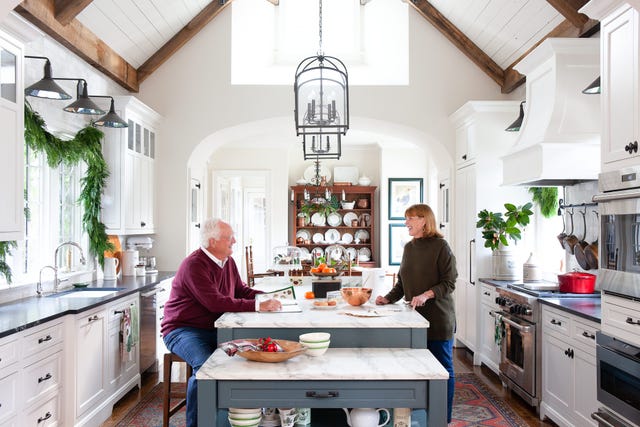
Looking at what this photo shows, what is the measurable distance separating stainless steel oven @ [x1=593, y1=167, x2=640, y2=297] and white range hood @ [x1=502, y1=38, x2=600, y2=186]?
4.27 feet

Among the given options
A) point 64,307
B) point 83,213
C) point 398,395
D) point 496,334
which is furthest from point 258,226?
point 398,395

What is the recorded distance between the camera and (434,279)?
356cm

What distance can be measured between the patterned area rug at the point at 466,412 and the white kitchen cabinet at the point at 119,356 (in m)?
0.19

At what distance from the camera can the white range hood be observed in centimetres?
411

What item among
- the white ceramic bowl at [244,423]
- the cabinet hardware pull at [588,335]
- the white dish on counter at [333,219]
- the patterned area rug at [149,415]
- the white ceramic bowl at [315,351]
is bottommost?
the patterned area rug at [149,415]

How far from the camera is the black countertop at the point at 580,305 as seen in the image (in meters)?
3.29

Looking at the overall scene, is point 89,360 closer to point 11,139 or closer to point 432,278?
point 11,139

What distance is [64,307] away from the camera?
3.50m

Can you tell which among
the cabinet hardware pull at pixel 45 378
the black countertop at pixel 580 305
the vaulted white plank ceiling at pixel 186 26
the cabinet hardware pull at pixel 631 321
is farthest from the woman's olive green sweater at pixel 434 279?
the vaulted white plank ceiling at pixel 186 26

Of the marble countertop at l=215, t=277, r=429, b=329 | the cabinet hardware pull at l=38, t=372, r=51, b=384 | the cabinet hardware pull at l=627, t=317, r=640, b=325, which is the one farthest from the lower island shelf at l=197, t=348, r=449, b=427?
the cabinet hardware pull at l=38, t=372, r=51, b=384

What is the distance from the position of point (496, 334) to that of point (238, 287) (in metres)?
2.44

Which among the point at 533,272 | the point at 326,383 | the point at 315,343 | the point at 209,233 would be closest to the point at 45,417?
the point at 209,233

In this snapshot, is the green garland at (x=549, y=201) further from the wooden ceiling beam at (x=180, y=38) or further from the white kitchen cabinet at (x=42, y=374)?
the white kitchen cabinet at (x=42, y=374)

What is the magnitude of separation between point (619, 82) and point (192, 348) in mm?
2731
